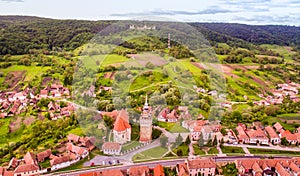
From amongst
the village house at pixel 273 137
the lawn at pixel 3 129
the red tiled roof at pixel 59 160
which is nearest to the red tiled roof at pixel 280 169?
the village house at pixel 273 137

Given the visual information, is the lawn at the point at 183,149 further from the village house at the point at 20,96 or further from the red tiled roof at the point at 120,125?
the village house at the point at 20,96

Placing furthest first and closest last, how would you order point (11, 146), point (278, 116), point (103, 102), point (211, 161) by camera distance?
point (278, 116) < point (103, 102) < point (11, 146) < point (211, 161)

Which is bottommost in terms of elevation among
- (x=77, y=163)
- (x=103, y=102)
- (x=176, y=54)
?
(x=77, y=163)

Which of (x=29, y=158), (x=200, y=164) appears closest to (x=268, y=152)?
(x=200, y=164)

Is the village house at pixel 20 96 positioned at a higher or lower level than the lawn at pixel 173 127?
higher

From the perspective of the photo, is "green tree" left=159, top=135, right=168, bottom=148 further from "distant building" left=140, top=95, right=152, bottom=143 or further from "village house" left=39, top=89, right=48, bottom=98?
"village house" left=39, top=89, right=48, bottom=98

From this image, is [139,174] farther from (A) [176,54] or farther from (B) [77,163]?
(A) [176,54]

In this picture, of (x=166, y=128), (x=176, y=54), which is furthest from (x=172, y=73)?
(x=166, y=128)
